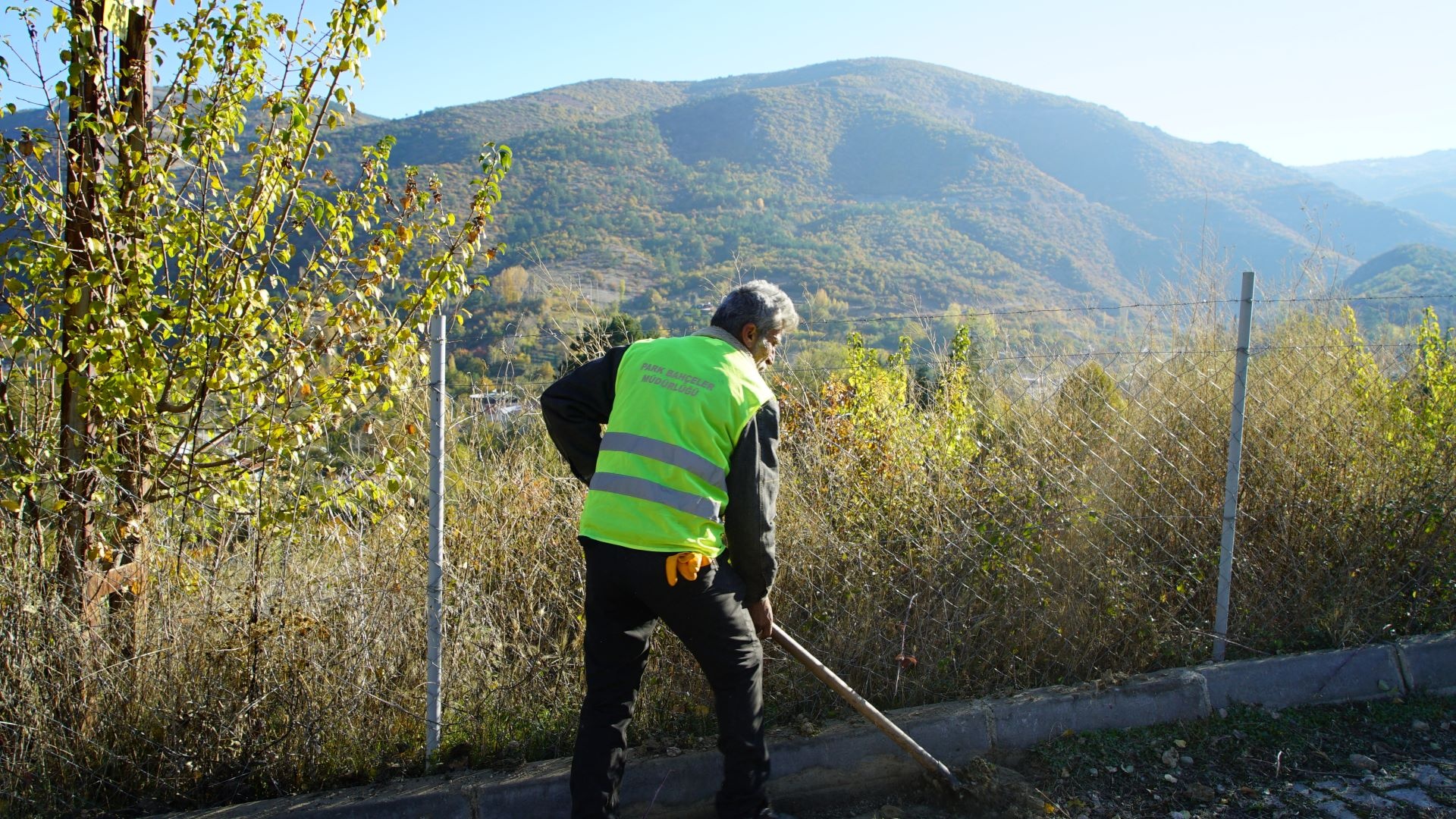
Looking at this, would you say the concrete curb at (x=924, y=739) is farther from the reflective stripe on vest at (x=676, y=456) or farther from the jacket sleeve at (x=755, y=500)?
the reflective stripe on vest at (x=676, y=456)

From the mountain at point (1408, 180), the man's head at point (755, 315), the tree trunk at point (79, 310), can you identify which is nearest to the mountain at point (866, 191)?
the mountain at point (1408, 180)

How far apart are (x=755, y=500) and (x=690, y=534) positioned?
229 millimetres

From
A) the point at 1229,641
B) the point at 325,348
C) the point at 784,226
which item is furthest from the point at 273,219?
the point at 784,226

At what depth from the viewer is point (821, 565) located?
13.1ft

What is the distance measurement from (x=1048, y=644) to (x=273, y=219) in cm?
388

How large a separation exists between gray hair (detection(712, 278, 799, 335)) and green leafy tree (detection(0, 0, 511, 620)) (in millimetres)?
1428

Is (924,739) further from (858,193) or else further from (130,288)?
(858,193)

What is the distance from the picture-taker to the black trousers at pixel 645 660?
9.37 ft

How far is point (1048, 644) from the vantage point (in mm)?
4082

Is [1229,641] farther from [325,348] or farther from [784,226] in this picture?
[784,226]

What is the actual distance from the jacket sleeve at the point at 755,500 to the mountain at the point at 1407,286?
3426 mm

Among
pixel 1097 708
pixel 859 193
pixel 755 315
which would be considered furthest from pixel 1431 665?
pixel 859 193

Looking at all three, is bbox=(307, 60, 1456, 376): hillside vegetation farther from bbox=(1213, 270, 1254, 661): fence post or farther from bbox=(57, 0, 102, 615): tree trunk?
bbox=(1213, 270, 1254, 661): fence post

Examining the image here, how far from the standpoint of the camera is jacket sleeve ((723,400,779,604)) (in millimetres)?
2857
